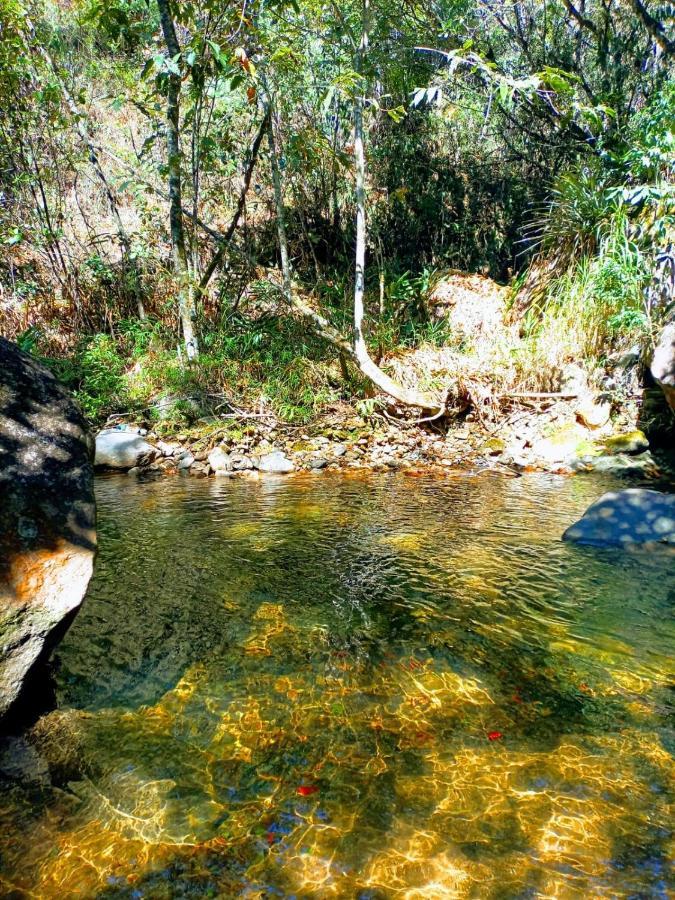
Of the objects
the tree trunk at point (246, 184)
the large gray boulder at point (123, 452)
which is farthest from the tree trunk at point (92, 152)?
the large gray boulder at point (123, 452)

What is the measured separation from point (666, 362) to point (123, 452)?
18.4 ft

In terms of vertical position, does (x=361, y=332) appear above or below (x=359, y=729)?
above

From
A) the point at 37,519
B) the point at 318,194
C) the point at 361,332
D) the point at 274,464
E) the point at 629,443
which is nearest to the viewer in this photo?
the point at 37,519

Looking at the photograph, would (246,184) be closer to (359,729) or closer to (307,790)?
(359,729)

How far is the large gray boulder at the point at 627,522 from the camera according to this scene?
3.85m

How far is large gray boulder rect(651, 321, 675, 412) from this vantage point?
205 inches

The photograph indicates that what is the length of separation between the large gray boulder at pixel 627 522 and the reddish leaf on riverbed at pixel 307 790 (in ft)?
9.07

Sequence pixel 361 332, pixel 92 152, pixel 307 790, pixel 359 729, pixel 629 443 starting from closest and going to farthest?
pixel 307 790 → pixel 359 729 → pixel 629 443 → pixel 361 332 → pixel 92 152

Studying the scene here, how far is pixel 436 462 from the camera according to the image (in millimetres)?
6473

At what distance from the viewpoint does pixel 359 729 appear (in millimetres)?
2102

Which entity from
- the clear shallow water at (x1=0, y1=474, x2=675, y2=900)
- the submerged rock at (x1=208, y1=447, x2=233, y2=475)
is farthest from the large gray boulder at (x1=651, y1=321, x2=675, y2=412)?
the submerged rock at (x1=208, y1=447, x2=233, y2=475)

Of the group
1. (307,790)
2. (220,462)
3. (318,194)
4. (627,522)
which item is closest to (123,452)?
(220,462)

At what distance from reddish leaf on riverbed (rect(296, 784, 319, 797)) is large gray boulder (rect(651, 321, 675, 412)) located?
4.92 metres

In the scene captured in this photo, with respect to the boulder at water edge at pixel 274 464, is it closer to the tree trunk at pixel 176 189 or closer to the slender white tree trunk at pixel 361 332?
the slender white tree trunk at pixel 361 332
